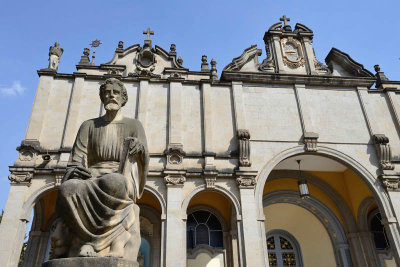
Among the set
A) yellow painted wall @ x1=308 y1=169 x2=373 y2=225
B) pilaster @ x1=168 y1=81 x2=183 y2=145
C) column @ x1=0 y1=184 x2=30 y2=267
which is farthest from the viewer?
yellow painted wall @ x1=308 y1=169 x2=373 y2=225

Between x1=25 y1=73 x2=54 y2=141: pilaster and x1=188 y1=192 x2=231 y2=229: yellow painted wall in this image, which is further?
x1=188 y1=192 x2=231 y2=229: yellow painted wall

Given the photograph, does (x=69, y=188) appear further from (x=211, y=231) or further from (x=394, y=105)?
(x=394, y=105)

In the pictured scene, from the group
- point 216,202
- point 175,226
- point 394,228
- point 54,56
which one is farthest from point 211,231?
point 54,56

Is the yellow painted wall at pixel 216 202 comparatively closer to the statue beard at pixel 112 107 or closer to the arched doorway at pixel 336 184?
the arched doorway at pixel 336 184

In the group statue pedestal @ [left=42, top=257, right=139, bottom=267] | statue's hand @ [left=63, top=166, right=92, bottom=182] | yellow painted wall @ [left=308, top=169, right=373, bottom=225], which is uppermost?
yellow painted wall @ [left=308, top=169, right=373, bottom=225]

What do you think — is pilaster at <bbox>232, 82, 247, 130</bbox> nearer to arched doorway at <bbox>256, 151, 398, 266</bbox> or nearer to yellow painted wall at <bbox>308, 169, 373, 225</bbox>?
arched doorway at <bbox>256, 151, 398, 266</bbox>

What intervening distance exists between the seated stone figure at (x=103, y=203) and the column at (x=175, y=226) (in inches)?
242

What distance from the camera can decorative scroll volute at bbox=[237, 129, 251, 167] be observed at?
38.4ft

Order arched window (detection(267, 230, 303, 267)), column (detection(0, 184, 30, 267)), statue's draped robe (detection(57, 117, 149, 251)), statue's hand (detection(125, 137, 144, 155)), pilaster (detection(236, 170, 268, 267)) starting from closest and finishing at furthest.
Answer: statue's draped robe (detection(57, 117, 149, 251)) → statue's hand (detection(125, 137, 144, 155)) → column (detection(0, 184, 30, 267)) → pilaster (detection(236, 170, 268, 267)) → arched window (detection(267, 230, 303, 267))

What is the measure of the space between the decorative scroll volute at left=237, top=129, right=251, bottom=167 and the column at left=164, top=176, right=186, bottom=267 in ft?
7.60

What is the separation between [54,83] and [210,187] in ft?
25.8

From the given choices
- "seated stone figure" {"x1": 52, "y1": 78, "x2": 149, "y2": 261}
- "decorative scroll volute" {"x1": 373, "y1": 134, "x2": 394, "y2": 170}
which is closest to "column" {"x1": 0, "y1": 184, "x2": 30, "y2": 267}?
"seated stone figure" {"x1": 52, "y1": 78, "x2": 149, "y2": 261}

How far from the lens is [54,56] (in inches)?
547

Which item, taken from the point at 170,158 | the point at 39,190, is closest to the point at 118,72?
the point at 170,158
